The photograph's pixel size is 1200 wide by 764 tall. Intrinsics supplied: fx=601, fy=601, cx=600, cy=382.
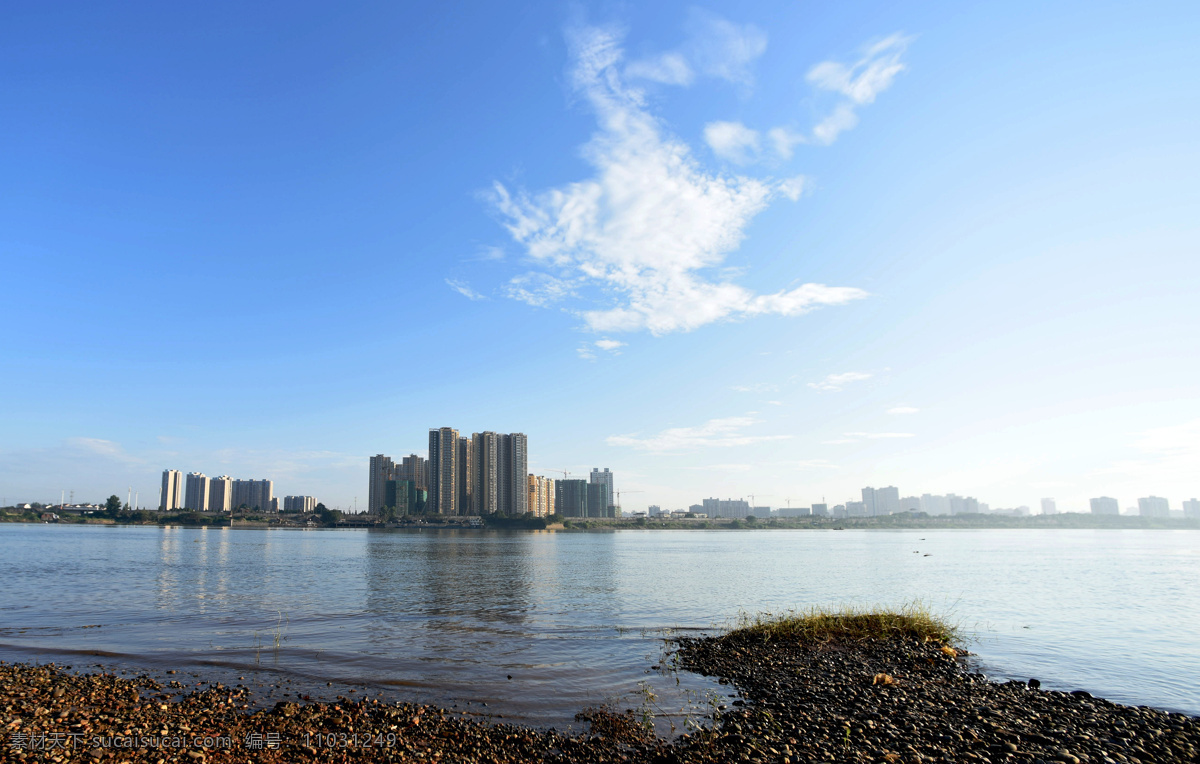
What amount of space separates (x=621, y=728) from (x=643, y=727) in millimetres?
578

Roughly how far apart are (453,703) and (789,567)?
6843 centimetres

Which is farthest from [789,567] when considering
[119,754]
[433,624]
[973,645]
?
[119,754]

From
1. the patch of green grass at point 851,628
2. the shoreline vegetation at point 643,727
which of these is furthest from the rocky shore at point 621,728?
the patch of green grass at point 851,628

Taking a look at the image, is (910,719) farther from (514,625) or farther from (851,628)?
(514,625)

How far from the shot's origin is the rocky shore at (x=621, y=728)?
12719 mm

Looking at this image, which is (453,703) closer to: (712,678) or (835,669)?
(712,678)

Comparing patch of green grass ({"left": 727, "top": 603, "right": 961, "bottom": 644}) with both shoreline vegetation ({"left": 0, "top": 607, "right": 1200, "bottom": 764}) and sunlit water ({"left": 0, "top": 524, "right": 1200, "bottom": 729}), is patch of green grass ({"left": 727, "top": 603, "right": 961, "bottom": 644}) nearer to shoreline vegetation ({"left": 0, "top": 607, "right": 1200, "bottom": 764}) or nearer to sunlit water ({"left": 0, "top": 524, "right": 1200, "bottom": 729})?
sunlit water ({"left": 0, "top": 524, "right": 1200, "bottom": 729})

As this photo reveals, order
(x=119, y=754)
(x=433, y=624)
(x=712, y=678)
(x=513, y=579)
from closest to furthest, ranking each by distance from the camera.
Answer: (x=119, y=754) < (x=712, y=678) < (x=433, y=624) < (x=513, y=579)

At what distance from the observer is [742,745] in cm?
1358

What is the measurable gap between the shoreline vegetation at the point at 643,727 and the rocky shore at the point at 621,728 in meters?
0.05

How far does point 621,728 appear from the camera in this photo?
15242mm

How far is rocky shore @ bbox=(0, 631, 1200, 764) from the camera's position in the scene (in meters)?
12.7

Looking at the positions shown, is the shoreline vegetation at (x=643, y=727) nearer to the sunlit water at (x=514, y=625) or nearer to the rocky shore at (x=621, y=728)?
the rocky shore at (x=621, y=728)

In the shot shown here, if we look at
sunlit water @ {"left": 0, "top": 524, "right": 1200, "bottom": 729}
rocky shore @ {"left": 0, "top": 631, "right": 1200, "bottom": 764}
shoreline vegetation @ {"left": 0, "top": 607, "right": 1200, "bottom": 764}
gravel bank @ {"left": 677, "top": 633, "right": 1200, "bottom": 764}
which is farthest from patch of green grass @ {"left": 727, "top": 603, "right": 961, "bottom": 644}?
rocky shore @ {"left": 0, "top": 631, "right": 1200, "bottom": 764}
